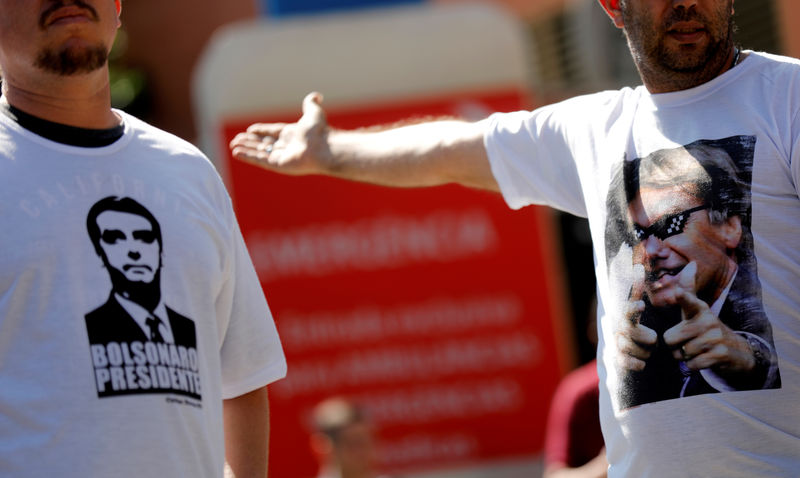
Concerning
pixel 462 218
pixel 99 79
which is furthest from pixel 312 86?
pixel 99 79

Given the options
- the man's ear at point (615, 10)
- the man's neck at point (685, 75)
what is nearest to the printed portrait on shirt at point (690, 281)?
the man's neck at point (685, 75)

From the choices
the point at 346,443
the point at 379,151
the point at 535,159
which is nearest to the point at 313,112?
the point at 379,151

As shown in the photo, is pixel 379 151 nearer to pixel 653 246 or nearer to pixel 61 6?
pixel 653 246

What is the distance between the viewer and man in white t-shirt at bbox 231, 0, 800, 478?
248cm

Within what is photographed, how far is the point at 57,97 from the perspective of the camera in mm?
2475

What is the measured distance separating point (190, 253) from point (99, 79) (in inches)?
16.0

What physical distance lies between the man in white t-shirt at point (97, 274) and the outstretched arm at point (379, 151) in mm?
594

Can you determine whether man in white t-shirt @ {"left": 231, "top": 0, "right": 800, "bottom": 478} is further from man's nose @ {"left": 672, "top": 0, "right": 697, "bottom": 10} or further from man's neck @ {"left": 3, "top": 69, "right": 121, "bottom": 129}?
man's neck @ {"left": 3, "top": 69, "right": 121, "bottom": 129}

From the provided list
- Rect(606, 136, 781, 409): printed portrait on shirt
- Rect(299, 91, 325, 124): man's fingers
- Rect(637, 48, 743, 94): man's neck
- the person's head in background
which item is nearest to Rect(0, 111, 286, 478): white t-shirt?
Rect(299, 91, 325, 124): man's fingers

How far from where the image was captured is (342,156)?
3246 millimetres

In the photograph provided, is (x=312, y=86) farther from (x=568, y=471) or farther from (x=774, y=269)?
(x=774, y=269)

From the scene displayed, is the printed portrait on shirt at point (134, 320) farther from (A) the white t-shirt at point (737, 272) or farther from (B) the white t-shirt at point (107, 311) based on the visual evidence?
(A) the white t-shirt at point (737, 272)

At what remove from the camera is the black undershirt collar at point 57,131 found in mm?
2395

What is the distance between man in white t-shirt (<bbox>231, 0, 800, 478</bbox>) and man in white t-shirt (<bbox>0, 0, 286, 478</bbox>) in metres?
0.81
